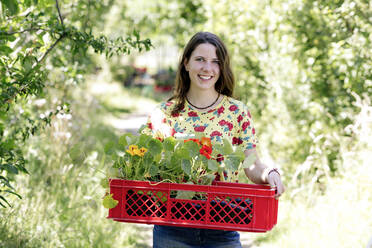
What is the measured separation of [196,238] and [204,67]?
0.82m

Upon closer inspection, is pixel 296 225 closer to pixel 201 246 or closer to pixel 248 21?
pixel 201 246

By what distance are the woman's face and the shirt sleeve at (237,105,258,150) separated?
22cm

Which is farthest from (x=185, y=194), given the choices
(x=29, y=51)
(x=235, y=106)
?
(x=29, y=51)

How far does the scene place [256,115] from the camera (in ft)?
22.2

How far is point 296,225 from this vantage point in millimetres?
4438

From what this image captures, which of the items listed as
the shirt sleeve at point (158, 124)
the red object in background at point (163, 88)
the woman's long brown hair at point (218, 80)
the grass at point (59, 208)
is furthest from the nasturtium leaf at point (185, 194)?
the red object in background at point (163, 88)

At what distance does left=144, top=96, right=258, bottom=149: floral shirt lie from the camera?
261 cm

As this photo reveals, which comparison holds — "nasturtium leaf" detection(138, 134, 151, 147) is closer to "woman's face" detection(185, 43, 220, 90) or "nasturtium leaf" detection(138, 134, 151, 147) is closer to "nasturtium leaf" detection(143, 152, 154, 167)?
"nasturtium leaf" detection(143, 152, 154, 167)

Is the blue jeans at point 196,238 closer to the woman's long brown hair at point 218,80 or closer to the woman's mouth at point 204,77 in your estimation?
the woman's long brown hair at point 218,80

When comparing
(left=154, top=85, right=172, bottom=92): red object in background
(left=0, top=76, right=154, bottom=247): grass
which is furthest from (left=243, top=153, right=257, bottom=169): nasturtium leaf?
(left=154, top=85, right=172, bottom=92): red object in background

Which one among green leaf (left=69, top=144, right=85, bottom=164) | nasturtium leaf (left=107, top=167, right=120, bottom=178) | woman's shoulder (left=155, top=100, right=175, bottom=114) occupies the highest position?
woman's shoulder (left=155, top=100, right=175, bottom=114)

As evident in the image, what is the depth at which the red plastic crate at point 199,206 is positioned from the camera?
204 centimetres

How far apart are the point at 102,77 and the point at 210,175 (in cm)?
1463

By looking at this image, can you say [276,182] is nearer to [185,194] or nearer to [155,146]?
[185,194]
